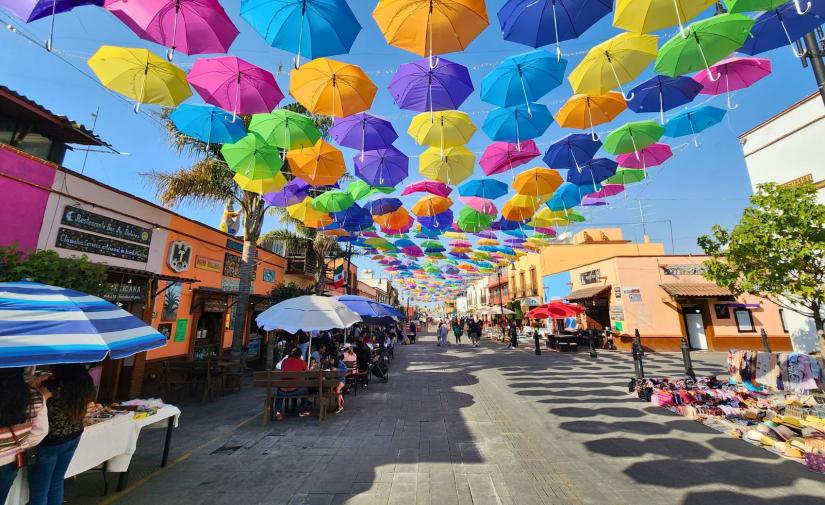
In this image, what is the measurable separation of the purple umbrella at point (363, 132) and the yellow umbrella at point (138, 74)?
3.09 meters

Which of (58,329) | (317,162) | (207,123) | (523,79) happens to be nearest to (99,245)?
(207,123)

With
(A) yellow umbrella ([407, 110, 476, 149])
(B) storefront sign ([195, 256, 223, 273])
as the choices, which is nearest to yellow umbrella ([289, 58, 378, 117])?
(A) yellow umbrella ([407, 110, 476, 149])

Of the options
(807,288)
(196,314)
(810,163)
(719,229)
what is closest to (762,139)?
(810,163)

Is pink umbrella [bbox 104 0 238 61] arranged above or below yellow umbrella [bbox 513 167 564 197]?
above

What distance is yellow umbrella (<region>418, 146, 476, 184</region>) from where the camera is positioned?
8.64m

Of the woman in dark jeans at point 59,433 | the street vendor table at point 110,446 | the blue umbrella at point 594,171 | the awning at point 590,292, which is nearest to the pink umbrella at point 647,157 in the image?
the blue umbrella at point 594,171

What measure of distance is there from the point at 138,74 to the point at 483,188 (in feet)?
29.7

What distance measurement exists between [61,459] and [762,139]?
19.6 meters

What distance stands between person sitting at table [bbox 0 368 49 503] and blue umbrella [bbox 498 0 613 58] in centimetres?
742

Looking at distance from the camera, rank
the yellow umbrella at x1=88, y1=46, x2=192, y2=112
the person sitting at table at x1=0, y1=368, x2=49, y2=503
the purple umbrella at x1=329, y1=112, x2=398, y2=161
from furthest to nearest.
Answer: the purple umbrella at x1=329, y1=112, x2=398, y2=161
the yellow umbrella at x1=88, y1=46, x2=192, y2=112
the person sitting at table at x1=0, y1=368, x2=49, y2=503

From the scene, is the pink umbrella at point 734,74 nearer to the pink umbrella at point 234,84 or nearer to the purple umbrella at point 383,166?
the purple umbrella at point 383,166

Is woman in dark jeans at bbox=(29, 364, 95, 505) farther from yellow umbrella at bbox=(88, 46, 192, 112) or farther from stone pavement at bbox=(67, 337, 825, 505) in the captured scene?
yellow umbrella at bbox=(88, 46, 192, 112)

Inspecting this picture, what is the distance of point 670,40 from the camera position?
528cm

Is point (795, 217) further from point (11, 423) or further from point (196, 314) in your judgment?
point (196, 314)
